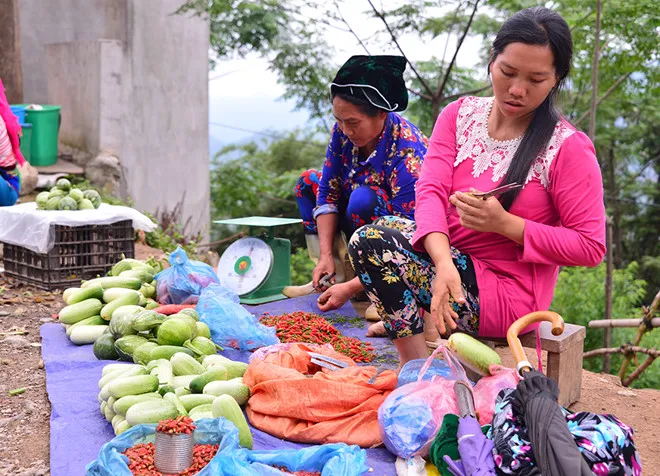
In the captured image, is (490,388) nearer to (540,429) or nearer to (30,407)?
(540,429)

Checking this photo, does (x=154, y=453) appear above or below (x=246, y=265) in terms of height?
below

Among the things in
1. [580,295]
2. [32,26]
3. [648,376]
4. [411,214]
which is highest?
[32,26]

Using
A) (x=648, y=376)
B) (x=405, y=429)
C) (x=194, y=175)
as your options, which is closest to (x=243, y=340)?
(x=405, y=429)

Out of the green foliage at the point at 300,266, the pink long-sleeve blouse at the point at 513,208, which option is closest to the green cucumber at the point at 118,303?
the pink long-sleeve blouse at the point at 513,208

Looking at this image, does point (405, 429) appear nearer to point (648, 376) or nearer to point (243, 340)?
point (243, 340)

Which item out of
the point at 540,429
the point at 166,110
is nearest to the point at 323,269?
the point at 540,429

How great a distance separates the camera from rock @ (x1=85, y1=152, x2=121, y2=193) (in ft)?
25.1

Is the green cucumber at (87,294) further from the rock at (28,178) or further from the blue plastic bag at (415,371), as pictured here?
the rock at (28,178)

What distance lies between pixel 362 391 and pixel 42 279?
9.96 feet

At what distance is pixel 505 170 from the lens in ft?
8.64

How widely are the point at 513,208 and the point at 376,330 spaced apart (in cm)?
146

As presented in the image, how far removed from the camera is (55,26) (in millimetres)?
8281

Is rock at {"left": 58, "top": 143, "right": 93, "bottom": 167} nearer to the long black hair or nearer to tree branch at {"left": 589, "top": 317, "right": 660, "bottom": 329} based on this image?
tree branch at {"left": 589, "top": 317, "right": 660, "bottom": 329}

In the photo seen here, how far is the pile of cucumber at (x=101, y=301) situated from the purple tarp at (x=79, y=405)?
0.08 metres
